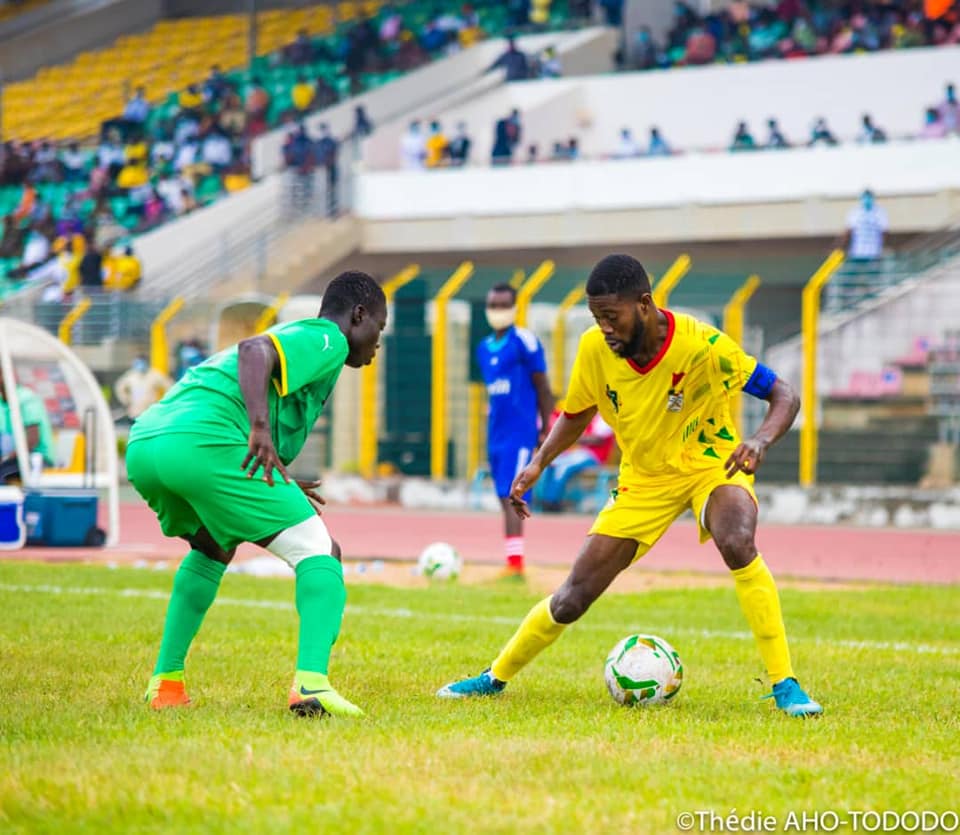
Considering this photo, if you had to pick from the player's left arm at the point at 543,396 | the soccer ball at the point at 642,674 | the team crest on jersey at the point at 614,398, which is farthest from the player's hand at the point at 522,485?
the player's left arm at the point at 543,396

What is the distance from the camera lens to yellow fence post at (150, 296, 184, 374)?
27.7 m

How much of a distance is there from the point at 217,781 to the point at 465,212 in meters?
28.8

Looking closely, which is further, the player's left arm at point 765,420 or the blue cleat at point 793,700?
the blue cleat at point 793,700

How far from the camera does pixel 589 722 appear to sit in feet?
21.8

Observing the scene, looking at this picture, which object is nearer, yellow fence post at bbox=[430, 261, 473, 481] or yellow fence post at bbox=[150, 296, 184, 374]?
yellow fence post at bbox=[430, 261, 473, 481]

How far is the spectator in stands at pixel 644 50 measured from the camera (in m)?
37.4

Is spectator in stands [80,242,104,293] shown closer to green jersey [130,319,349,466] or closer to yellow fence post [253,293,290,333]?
yellow fence post [253,293,290,333]

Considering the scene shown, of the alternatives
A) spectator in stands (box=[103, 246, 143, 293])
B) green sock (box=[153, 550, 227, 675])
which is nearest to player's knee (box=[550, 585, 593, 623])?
green sock (box=[153, 550, 227, 675])

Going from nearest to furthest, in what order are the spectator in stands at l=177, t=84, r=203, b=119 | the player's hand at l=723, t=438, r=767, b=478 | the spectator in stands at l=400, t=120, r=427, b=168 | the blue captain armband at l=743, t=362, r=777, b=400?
the player's hand at l=723, t=438, r=767, b=478 < the blue captain armband at l=743, t=362, r=777, b=400 < the spectator in stands at l=400, t=120, r=427, b=168 < the spectator in stands at l=177, t=84, r=203, b=119

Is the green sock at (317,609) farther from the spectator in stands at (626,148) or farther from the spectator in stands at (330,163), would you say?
the spectator in stands at (330,163)

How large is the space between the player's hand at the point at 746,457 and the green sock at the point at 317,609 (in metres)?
1.61

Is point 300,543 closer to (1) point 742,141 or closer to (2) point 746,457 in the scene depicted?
(2) point 746,457

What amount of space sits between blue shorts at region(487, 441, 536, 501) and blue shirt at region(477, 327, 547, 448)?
5 centimetres

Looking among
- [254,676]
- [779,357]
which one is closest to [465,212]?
[779,357]
